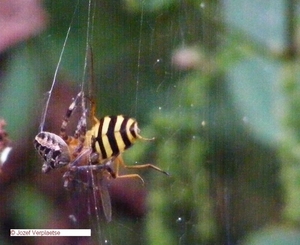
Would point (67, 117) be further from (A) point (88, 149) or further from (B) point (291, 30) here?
(B) point (291, 30)

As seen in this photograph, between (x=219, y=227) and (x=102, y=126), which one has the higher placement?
(x=102, y=126)

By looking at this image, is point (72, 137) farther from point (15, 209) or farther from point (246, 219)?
point (246, 219)

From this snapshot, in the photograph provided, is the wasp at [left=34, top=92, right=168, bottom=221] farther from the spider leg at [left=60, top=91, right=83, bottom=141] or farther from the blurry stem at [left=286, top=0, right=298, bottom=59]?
the blurry stem at [left=286, top=0, right=298, bottom=59]

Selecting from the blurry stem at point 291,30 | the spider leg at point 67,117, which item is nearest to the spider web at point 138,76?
the spider leg at point 67,117

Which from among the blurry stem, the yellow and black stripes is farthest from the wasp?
the blurry stem

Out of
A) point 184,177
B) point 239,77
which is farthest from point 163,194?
point 239,77

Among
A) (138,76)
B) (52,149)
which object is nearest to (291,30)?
(138,76)
